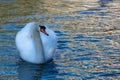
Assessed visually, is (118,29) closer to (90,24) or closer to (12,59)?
(90,24)

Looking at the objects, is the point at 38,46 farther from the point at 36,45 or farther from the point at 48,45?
the point at 48,45

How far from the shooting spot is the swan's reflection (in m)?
10.8

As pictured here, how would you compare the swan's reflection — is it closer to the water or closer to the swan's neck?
the water

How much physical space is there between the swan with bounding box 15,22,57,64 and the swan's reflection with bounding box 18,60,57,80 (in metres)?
0.14

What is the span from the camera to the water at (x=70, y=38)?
11.0 metres

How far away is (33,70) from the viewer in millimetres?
11297

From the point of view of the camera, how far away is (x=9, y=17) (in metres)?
18.0

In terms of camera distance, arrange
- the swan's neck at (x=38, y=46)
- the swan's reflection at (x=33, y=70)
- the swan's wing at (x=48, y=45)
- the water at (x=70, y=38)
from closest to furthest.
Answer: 1. the swan's reflection at (x=33, y=70)
2. the water at (x=70, y=38)
3. the swan's neck at (x=38, y=46)
4. the swan's wing at (x=48, y=45)

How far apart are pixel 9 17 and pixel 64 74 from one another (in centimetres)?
765

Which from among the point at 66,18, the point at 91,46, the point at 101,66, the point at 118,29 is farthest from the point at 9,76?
the point at 66,18

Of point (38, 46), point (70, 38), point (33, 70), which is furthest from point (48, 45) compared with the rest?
point (70, 38)

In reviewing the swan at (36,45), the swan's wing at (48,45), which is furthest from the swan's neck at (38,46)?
the swan's wing at (48,45)

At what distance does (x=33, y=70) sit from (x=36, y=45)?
2.72 ft

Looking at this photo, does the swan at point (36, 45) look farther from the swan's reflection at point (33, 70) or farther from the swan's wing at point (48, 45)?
the swan's reflection at point (33, 70)
